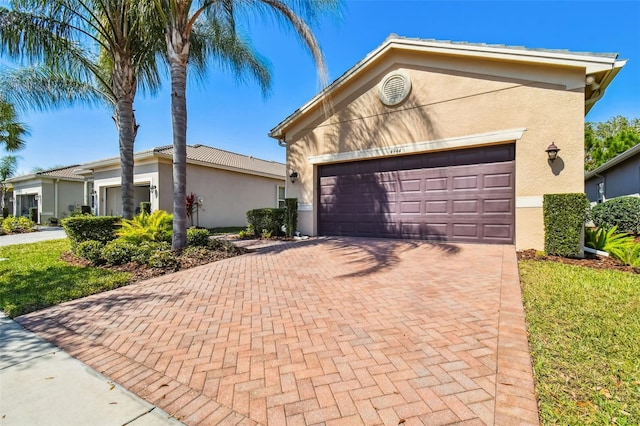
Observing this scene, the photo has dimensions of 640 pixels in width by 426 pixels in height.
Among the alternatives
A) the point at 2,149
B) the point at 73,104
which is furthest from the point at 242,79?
the point at 2,149

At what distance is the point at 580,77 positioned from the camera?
7.32 metres

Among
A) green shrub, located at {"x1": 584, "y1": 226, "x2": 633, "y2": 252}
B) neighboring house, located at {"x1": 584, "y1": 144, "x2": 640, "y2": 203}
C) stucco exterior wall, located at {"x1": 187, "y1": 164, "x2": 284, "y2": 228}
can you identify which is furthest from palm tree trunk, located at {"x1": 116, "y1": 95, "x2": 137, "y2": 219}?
neighboring house, located at {"x1": 584, "y1": 144, "x2": 640, "y2": 203}

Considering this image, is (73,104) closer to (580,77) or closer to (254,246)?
(254,246)

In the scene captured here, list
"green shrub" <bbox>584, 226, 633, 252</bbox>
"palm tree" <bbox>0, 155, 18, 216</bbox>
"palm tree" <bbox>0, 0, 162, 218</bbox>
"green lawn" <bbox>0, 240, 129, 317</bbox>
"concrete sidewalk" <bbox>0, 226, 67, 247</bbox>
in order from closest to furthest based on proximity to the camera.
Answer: "green lawn" <bbox>0, 240, 129, 317</bbox> < "green shrub" <bbox>584, 226, 633, 252</bbox> < "palm tree" <bbox>0, 0, 162, 218</bbox> < "concrete sidewalk" <bbox>0, 226, 67, 247</bbox> < "palm tree" <bbox>0, 155, 18, 216</bbox>

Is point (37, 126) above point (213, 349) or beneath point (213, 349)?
above

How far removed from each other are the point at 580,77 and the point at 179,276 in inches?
417

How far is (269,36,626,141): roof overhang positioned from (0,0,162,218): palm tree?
261 inches

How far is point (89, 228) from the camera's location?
9.16 meters

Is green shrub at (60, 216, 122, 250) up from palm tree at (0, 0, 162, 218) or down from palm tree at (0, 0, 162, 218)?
down

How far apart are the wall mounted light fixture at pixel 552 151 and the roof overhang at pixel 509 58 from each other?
5.65ft

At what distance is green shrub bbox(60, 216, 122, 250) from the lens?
345 inches

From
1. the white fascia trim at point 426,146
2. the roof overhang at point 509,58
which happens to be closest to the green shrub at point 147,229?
the white fascia trim at point 426,146

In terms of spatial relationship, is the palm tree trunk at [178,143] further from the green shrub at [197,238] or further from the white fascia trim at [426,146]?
the white fascia trim at [426,146]

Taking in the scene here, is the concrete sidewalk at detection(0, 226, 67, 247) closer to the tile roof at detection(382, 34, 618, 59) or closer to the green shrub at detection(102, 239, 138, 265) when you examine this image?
the green shrub at detection(102, 239, 138, 265)
